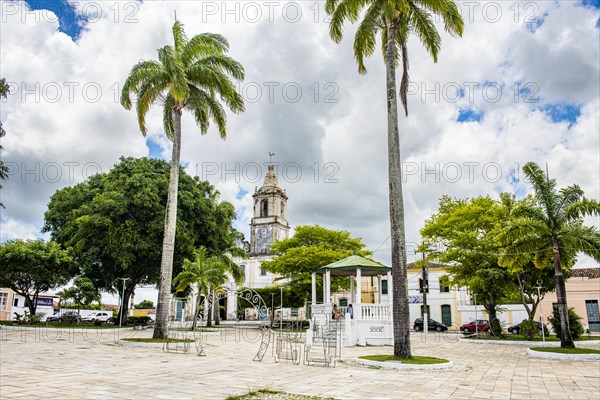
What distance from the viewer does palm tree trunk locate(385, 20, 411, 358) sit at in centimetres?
1300

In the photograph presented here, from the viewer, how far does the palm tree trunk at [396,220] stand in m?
13.0

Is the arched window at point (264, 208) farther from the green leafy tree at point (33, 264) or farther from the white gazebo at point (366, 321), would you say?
the white gazebo at point (366, 321)

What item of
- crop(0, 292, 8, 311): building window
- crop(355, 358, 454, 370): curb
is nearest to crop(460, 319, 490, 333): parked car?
crop(355, 358, 454, 370): curb

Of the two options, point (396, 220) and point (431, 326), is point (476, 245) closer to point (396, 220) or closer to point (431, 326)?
point (396, 220)

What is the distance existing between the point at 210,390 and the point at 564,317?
14698mm

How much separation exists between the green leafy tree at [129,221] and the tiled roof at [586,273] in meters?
27.3

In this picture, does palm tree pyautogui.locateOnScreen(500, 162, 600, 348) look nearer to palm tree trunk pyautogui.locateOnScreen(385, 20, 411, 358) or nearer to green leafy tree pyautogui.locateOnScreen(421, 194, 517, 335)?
green leafy tree pyautogui.locateOnScreen(421, 194, 517, 335)

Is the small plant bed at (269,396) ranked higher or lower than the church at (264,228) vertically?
lower

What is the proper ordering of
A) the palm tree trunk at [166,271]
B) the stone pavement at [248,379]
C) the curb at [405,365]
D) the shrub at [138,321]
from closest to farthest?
the stone pavement at [248,379] < the curb at [405,365] < the palm tree trunk at [166,271] < the shrub at [138,321]

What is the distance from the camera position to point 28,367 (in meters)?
9.86

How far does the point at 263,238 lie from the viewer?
6144 centimetres

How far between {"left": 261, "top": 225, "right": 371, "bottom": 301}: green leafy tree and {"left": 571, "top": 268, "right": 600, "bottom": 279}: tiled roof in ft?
53.1

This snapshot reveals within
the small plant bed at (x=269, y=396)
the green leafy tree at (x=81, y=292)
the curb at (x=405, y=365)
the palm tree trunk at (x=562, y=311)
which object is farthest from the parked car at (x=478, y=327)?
the small plant bed at (x=269, y=396)

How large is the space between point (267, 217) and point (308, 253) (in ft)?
84.9
